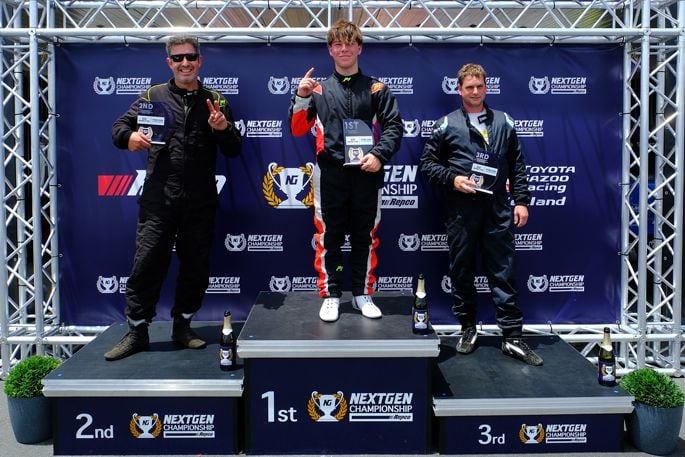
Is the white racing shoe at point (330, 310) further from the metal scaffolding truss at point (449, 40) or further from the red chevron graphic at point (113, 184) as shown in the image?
the red chevron graphic at point (113, 184)

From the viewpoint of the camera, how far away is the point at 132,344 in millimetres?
3475

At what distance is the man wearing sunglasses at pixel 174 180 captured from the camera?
3436 millimetres

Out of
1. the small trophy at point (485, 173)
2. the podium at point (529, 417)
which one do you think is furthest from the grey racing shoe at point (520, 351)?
the small trophy at point (485, 173)

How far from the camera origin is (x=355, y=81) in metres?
3.46

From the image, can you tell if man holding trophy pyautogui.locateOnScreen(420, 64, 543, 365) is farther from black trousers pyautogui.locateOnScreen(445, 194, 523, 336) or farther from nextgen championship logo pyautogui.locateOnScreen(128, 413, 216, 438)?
nextgen championship logo pyautogui.locateOnScreen(128, 413, 216, 438)

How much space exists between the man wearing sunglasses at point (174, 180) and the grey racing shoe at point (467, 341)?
1.73 meters

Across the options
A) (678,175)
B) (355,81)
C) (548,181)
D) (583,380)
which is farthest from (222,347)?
(678,175)

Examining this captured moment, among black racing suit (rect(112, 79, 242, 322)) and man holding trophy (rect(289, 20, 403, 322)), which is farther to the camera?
black racing suit (rect(112, 79, 242, 322))

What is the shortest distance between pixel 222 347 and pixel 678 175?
11.7 ft

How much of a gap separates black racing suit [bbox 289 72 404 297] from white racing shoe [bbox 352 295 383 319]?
10cm

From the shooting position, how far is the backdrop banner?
430cm

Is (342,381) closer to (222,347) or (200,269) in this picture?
(222,347)

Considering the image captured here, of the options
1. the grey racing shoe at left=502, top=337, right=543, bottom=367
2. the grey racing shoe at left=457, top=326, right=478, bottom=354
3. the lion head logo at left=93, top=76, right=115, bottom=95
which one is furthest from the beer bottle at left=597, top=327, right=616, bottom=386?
the lion head logo at left=93, top=76, right=115, bottom=95

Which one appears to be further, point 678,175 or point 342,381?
point 678,175
